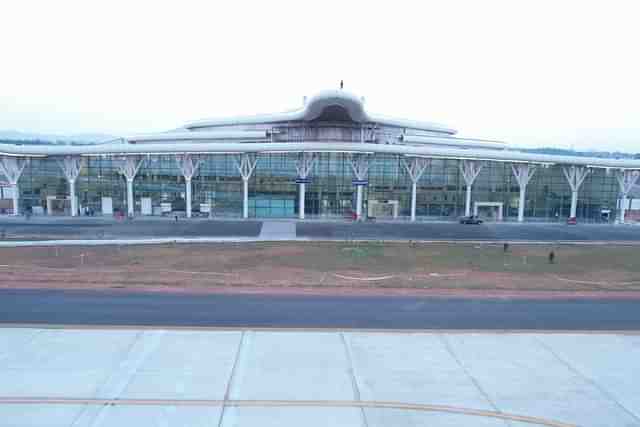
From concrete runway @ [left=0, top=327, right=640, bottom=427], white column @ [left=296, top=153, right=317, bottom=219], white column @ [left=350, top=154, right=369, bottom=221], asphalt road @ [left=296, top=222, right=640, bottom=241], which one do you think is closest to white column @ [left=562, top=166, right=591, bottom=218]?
asphalt road @ [left=296, top=222, right=640, bottom=241]

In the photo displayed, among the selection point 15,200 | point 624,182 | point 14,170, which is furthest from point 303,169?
point 624,182

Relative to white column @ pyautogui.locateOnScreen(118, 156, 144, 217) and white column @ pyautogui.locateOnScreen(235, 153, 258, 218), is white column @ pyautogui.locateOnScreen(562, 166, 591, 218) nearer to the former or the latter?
white column @ pyautogui.locateOnScreen(235, 153, 258, 218)

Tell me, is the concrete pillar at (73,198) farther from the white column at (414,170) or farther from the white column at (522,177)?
the white column at (522,177)

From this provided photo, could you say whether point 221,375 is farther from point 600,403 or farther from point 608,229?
point 608,229

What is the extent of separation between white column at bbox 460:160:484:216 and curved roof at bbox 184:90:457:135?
623 inches

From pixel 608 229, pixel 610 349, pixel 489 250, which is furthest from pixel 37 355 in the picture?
pixel 608 229

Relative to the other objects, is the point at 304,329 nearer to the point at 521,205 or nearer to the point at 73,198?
the point at 73,198

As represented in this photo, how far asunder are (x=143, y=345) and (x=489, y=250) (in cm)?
2910

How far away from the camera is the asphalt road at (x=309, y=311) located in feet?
44.1

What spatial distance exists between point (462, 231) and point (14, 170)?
185ft

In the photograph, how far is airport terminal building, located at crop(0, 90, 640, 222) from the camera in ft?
170

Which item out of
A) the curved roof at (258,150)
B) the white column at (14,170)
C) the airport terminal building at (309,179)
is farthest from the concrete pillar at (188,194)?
the white column at (14,170)

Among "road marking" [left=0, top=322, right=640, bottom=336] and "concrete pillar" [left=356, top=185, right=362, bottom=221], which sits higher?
"concrete pillar" [left=356, top=185, right=362, bottom=221]

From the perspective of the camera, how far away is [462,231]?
143ft
